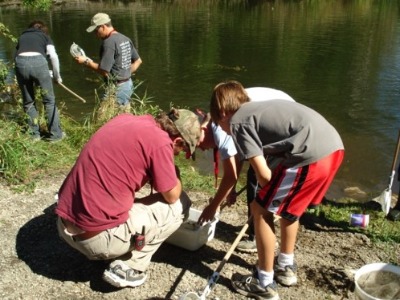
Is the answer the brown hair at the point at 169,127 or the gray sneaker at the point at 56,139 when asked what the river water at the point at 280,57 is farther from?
the brown hair at the point at 169,127

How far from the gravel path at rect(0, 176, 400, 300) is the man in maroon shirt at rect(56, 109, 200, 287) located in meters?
0.28

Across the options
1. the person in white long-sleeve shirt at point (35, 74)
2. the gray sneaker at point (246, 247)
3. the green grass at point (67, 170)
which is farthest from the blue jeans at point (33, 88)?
the gray sneaker at point (246, 247)

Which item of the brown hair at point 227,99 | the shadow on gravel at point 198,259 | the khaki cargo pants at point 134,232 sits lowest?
the shadow on gravel at point 198,259

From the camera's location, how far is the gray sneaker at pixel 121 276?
9.75 ft

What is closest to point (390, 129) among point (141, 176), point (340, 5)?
point (141, 176)

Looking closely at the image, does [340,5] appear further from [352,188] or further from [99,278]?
[99,278]

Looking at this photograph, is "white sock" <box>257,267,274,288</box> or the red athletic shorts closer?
the red athletic shorts

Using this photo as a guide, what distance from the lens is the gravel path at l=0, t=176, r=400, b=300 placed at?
3.10 m

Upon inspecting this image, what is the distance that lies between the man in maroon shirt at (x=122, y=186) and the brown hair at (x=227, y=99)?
0.18 metres

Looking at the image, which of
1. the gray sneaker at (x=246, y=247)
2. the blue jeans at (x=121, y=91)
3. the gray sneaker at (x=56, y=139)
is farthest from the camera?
the blue jeans at (x=121, y=91)

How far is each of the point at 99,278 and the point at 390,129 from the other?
6.67m

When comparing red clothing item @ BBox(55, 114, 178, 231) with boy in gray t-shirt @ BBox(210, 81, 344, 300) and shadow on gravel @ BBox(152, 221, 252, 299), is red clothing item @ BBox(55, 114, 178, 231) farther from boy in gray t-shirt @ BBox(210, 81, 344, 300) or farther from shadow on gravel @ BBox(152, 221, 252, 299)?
shadow on gravel @ BBox(152, 221, 252, 299)

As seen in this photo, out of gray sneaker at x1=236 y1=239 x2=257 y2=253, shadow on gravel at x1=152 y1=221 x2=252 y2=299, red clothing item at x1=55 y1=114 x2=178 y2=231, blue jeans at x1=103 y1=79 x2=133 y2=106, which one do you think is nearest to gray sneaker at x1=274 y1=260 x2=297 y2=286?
shadow on gravel at x1=152 y1=221 x2=252 y2=299

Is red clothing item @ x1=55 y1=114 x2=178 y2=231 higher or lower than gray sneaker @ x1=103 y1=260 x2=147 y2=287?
higher
